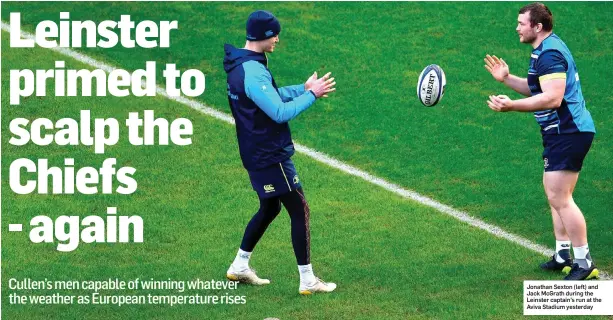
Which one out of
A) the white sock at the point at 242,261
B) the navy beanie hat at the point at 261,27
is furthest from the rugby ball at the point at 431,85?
the white sock at the point at 242,261

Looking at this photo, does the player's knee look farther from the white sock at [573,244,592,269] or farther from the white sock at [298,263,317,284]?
the white sock at [298,263,317,284]

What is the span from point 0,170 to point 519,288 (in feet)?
23.8

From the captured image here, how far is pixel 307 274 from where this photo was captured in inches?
457

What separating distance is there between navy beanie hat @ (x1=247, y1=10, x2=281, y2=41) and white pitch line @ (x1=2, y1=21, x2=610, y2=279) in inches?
146

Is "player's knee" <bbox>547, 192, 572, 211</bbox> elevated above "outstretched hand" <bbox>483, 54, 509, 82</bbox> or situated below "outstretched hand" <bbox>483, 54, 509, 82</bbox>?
below

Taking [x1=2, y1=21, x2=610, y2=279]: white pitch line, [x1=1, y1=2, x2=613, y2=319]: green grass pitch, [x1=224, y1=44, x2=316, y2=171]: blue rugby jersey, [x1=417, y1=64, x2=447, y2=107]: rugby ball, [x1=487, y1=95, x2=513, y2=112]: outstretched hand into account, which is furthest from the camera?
[x1=2, y1=21, x2=610, y2=279]: white pitch line

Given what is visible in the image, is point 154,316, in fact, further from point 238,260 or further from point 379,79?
point 379,79

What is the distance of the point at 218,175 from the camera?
50.3ft

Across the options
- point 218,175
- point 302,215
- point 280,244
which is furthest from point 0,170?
point 302,215

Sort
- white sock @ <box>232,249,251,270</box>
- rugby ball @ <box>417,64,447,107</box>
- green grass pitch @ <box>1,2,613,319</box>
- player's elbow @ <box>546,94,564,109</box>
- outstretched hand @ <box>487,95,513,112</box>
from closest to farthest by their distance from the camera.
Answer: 1. outstretched hand @ <box>487,95,513,112</box>
2. player's elbow @ <box>546,94,564,109</box>
3. green grass pitch @ <box>1,2,613,319</box>
4. white sock @ <box>232,249,251,270</box>
5. rugby ball @ <box>417,64,447,107</box>

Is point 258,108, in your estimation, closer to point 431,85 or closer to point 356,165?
point 431,85

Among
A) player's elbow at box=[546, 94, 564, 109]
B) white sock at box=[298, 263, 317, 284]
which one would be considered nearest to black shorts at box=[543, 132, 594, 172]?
player's elbow at box=[546, 94, 564, 109]

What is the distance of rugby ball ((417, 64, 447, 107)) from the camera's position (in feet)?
41.7

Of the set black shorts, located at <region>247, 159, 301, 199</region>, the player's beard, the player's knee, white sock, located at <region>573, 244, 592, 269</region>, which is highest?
the player's beard
